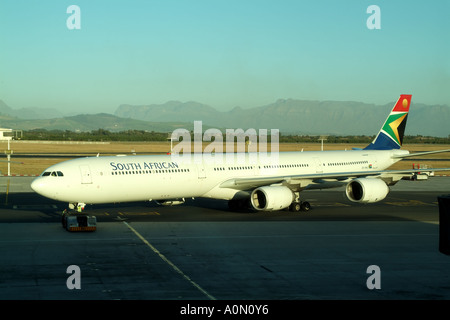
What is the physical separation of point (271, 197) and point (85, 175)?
1052cm

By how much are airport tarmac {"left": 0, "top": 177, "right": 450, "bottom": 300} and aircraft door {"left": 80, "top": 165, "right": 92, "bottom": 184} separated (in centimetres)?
251

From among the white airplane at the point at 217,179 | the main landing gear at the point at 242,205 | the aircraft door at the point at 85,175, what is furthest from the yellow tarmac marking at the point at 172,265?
the main landing gear at the point at 242,205

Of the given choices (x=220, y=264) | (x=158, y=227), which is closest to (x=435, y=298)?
(x=220, y=264)

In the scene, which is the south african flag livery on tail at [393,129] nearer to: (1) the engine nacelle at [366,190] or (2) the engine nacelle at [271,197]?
(1) the engine nacelle at [366,190]

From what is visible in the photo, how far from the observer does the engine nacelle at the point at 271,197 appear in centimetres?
3284

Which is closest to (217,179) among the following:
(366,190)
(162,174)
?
(162,174)

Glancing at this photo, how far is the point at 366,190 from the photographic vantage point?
34625 millimetres

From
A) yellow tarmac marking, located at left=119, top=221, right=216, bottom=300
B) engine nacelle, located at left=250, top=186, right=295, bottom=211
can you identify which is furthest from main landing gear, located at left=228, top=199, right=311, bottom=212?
yellow tarmac marking, located at left=119, top=221, right=216, bottom=300

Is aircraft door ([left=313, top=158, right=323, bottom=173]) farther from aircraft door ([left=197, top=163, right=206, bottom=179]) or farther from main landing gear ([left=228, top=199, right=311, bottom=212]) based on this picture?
A: aircraft door ([left=197, top=163, right=206, bottom=179])

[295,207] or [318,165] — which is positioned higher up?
[318,165]

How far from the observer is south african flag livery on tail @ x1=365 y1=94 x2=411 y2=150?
44.4 meters

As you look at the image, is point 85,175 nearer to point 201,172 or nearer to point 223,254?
point 201,172

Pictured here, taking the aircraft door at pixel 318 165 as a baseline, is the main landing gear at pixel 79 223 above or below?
below

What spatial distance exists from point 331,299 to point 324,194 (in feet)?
105
